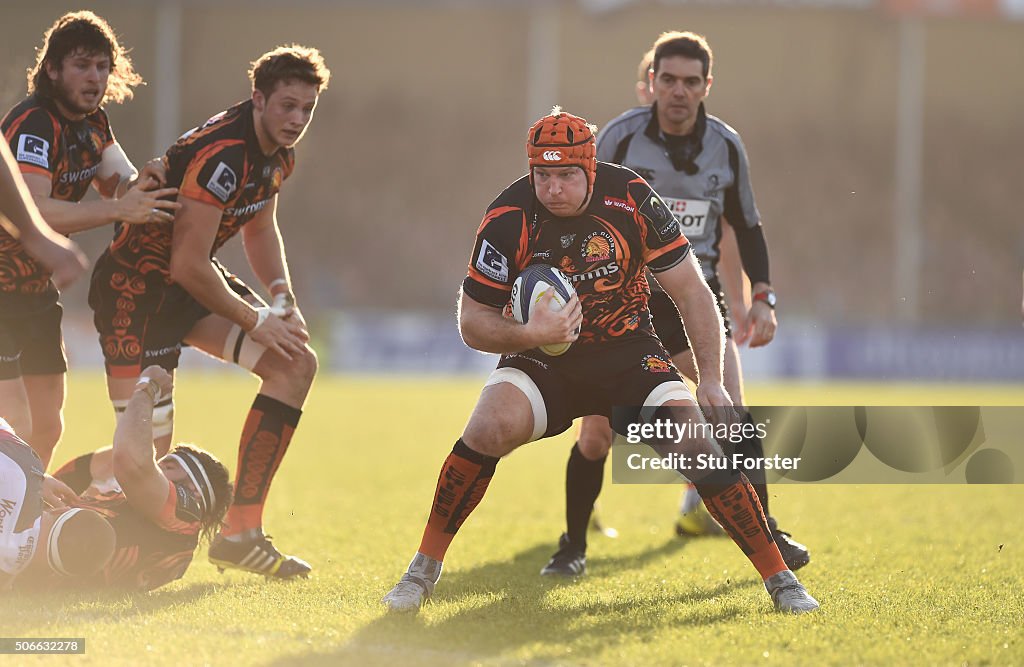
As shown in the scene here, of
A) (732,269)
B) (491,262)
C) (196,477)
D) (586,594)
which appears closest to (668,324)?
(732,269)

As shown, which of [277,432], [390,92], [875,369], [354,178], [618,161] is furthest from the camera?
[390,92]

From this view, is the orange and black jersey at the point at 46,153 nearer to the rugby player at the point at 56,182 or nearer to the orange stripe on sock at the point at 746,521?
the rugby player at the point at 56,182

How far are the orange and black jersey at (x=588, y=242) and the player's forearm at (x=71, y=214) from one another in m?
1.59

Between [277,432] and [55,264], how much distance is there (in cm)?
245

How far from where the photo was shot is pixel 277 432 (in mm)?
5863

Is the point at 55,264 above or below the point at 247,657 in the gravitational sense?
above

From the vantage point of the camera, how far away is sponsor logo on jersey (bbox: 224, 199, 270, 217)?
5.75 meters

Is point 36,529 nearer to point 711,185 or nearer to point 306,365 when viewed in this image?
point 306,365

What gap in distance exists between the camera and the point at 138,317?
5.85m

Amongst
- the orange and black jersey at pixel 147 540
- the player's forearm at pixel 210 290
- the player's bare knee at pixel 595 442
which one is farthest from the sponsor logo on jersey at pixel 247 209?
the player's bare knee at pixel 595 442

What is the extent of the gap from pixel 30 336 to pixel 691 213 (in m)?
3.42

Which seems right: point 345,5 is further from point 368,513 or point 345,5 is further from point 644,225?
point 644,225

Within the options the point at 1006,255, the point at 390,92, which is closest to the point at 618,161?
the point at 1006,255

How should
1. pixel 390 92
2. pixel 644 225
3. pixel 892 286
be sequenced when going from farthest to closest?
pixel 390 92 → pixel 892 286 → pixel 644 225
